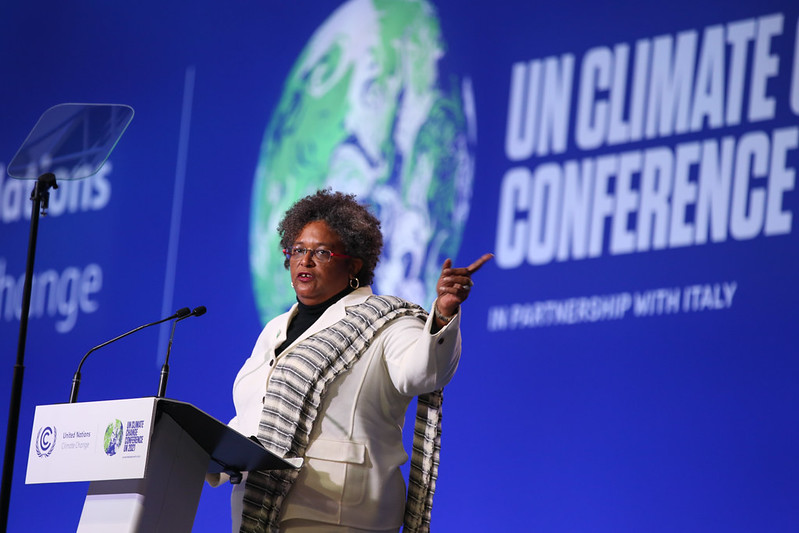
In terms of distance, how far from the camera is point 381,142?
4.33 m

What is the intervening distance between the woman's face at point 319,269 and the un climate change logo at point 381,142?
1302mm

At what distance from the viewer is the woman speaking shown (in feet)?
7.88

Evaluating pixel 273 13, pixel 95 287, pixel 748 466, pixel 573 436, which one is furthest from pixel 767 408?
pixel 95 287

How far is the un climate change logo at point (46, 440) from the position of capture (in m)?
2.27

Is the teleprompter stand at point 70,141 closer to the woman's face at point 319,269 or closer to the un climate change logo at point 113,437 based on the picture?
the woman's face at point 319,269

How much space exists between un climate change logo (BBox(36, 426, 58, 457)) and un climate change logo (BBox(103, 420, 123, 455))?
0.16 meters

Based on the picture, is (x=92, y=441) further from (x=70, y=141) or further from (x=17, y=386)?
(x=70, y=141)

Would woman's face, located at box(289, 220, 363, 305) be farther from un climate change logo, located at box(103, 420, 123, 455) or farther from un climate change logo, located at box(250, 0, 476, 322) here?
un climate change logo, located at box(250, 0, 476, 322)

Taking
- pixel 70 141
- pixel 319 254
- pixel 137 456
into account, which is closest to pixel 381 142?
pixel 70 141

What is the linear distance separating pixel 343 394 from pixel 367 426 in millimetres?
91

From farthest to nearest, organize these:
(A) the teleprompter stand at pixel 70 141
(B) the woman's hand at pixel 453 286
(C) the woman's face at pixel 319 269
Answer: (A) the teleprompter stand at pixel 70 141, (C) the woman's face at pixel 319 269, (B) the woman's hand at pixel 453 286

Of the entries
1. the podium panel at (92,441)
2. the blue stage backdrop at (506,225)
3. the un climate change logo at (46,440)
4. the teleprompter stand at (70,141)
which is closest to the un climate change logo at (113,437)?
the podium panel at (92,441)

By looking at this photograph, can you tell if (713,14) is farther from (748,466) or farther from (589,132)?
(748,466)

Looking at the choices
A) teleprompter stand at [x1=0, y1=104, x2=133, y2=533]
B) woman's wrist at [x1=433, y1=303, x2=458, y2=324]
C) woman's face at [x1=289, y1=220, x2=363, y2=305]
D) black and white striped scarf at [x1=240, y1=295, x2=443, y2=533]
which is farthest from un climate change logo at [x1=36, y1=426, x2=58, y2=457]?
teleprompter stand at [x1=0, y1=104, x2=133, y2=533]
